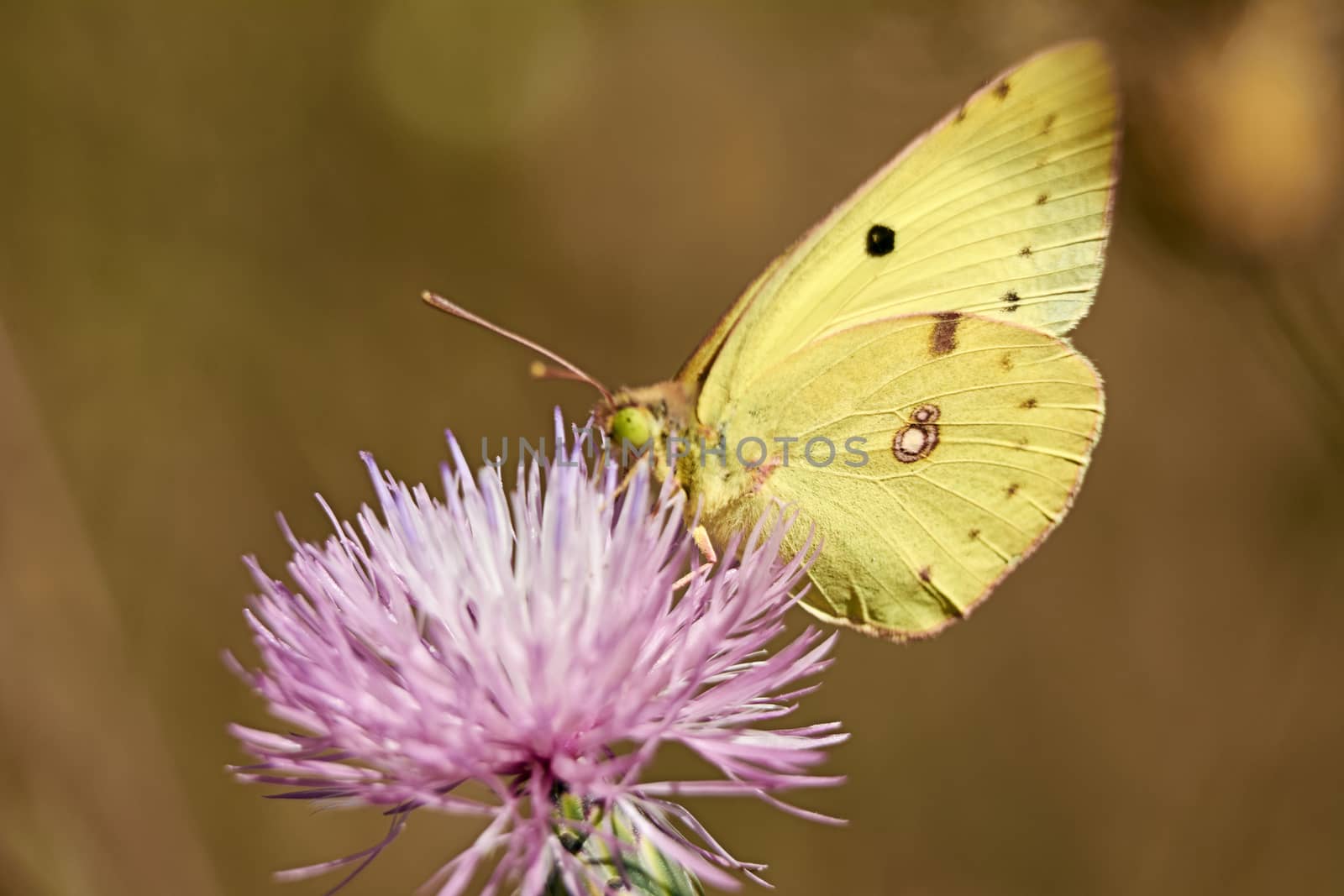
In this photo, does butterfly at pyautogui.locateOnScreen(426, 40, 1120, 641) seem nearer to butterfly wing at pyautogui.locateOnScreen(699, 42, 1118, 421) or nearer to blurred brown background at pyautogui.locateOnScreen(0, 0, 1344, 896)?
butterfly wing at pyautogui.locateOnScreen(699, 42, 1118, 421)

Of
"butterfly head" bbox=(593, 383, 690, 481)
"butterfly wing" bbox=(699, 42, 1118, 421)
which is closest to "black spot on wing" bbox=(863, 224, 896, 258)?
"butterfly wing" bbox=(699, 42, 1118, 421)

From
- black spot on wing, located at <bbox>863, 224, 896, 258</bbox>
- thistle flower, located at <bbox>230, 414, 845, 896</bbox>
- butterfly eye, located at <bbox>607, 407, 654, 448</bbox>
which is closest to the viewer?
thistle flower, located at <bbox>230, 414, 845, 896</bbox>

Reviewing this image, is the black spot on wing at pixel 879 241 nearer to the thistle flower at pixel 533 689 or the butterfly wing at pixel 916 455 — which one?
the butterfly wing at pixel 916 455

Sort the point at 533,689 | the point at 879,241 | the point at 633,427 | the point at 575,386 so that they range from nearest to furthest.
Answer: the point at 533,689
the point at 633,427
the point at 879,241
the point at 575,386

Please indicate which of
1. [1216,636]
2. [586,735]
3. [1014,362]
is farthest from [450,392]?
[1216,636]

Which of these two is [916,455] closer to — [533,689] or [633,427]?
[633,427]

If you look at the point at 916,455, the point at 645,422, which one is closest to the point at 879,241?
the point at 916,455
